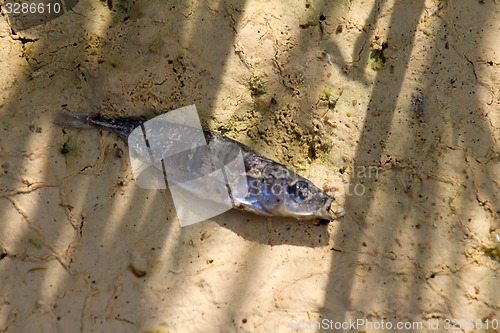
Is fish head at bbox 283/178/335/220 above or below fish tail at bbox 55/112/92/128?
above

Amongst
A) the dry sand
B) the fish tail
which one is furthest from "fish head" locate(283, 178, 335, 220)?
the fish tail

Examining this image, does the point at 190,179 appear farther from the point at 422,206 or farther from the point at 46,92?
the point at 422,206

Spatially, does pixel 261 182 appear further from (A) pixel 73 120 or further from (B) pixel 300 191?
(A) pixel 73 120

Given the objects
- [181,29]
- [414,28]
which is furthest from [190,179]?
[414,28]

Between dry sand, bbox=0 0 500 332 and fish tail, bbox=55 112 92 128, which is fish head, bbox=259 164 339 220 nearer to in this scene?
dry sand, bbox=0 0 500 332

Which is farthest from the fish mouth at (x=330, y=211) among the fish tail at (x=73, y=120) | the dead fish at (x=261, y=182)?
the fish tail at (x=73, y=120)

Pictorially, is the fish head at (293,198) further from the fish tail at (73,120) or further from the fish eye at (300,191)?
the fish tail at (73,120)
